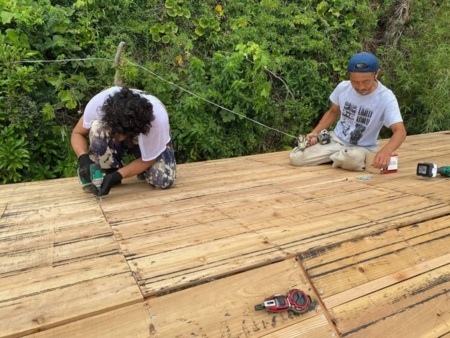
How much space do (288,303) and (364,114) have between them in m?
1.94

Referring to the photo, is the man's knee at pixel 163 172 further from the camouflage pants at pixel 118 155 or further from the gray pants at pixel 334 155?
the gray pants at pixel 334 155

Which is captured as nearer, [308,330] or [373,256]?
[308,330]

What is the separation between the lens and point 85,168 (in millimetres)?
2094

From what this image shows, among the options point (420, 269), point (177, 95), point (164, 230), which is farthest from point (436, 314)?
point (177, 95)

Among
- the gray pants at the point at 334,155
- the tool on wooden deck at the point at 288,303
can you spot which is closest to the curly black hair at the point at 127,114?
the tool on wooden deck at the point at 288,303

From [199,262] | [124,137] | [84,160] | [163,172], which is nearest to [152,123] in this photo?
[124,137]

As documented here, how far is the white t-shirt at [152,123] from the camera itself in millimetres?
2057

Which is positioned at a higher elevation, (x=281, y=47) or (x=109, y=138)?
(x=281, y=47)

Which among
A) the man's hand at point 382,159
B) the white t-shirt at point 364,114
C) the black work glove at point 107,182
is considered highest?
the white t-shirt at point 364,114

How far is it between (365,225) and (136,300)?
3.33 ft

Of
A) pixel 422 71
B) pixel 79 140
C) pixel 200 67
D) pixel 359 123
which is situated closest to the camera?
pixel 79 140

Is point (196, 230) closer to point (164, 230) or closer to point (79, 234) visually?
point (164, 230)

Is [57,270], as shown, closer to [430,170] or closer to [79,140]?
[79,140]

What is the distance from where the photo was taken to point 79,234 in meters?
1.57
